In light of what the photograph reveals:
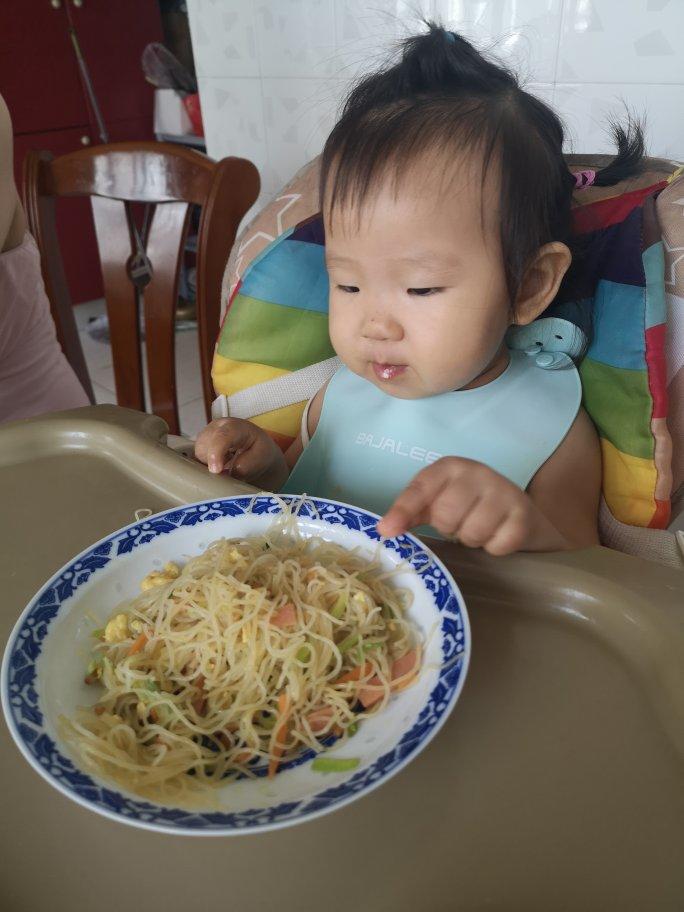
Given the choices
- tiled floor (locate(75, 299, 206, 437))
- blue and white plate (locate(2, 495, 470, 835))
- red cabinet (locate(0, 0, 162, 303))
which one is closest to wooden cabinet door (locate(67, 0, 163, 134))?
red cabinet (locate(0, 0, 162, 303))

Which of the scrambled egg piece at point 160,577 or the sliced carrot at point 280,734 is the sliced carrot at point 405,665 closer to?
the sliced carrot at point 280,734

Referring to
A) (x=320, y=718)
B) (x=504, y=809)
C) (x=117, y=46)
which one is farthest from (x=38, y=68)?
(x=504, y=809)

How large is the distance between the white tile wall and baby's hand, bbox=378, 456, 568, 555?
1025mm

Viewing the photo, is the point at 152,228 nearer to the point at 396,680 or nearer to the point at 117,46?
the point at 396,680

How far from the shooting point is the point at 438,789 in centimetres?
51

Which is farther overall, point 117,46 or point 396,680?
point 117,46

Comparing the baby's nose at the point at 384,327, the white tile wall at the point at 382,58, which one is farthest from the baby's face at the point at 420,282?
the white tile wall at the point at 382,58

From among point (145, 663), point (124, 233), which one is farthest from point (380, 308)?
point (124, 233)

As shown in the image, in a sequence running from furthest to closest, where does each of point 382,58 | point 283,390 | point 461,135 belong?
point 382,58
point 283,390
point 461,135

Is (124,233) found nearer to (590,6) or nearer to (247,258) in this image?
(247,258)

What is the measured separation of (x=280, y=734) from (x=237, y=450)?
452mm

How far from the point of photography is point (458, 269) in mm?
805

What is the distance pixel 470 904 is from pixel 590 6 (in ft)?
4.93

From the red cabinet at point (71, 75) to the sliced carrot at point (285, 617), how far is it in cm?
332
